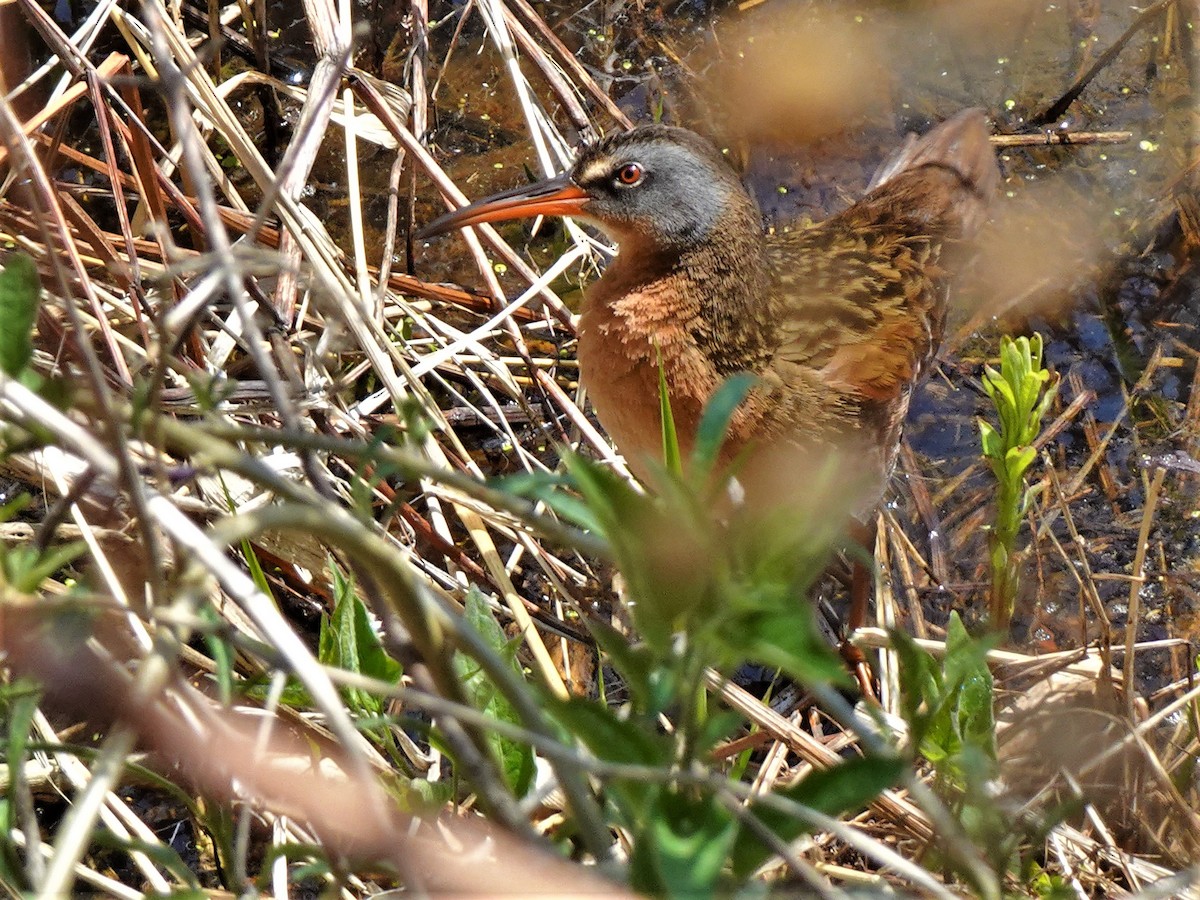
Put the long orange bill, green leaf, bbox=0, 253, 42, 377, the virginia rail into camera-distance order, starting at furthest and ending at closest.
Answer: the long orange bill < the virginia rail < green leaf, bbox=0, 253, 42, 377

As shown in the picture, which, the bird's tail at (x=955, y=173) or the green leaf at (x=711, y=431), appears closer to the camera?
the green leaf at (x=711, y=431)

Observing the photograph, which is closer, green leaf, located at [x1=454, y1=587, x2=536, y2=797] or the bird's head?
green leaf, located at [x1=454, y1=587, x2=536, y2=797]

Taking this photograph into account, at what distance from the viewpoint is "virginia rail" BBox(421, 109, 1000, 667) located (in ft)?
9.70

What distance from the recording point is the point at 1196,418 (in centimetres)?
354

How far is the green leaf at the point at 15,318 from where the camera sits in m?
1.24

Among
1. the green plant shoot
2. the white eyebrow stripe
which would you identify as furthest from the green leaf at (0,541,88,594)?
the white eyebrow stripe

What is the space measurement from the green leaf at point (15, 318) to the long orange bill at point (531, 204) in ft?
6.78

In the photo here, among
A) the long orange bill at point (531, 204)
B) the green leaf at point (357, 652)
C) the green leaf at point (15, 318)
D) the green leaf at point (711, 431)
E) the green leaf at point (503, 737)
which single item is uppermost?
the green leaf at point (15, 318)

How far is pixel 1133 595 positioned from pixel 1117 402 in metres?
1.34

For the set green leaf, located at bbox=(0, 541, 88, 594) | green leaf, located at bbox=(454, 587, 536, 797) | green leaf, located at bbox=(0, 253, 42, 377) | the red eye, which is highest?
green leaf, located at bbox=(0, 253, 42, 377)

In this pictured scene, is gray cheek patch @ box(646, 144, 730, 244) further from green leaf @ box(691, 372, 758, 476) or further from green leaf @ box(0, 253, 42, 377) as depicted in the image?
green leaf @ box(0, 253, 42, 377)

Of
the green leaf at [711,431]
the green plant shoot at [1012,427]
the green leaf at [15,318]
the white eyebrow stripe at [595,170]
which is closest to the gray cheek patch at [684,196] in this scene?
the white eyebrow stripe at [595,170]

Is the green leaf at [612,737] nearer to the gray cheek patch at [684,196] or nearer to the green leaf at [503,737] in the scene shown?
the green leaf at [503,737]

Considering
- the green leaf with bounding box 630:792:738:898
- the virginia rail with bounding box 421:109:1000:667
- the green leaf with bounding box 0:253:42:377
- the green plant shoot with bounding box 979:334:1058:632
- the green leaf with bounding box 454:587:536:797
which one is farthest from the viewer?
the virginia rail with bounding box 421:109:1000:667
